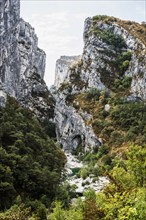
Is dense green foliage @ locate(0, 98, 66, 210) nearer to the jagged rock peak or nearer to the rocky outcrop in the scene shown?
the rocky outcrop

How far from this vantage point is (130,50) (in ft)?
334

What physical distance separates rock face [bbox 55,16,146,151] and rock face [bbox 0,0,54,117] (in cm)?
1524

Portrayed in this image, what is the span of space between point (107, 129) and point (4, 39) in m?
31.9

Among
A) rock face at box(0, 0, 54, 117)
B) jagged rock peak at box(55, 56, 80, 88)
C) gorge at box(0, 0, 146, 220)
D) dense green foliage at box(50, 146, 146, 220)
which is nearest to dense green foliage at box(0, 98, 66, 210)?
gorge at box(0, 0, 146, 220)

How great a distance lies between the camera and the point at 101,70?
3947 inches

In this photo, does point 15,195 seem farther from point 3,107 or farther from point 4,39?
point 4,39

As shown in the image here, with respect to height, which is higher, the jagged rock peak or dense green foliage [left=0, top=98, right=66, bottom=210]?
the jagged rock peak

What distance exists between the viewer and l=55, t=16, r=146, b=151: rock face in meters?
93.2

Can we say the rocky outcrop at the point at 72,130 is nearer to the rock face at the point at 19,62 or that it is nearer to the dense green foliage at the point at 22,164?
the rock face at the point at 19,62

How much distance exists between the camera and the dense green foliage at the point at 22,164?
1789 inches

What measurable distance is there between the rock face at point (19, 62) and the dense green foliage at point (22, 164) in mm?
27820

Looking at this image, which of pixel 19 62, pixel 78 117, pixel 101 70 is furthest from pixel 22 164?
pixel 19 62

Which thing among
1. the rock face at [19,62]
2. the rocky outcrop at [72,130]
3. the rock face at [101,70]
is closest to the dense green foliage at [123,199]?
the rocky outcrop at [72,130]

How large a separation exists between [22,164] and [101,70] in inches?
2181
